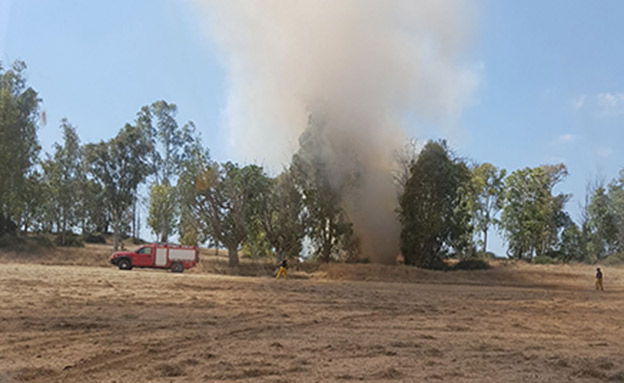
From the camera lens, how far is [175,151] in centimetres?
7325

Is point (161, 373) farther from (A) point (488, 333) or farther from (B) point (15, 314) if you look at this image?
(A) point (488, 333)

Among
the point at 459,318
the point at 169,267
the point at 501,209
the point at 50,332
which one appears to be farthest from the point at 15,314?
the point at 501,209

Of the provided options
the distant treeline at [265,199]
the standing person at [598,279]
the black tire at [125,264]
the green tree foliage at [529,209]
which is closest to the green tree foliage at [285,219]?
the distant treeline at [265,199]

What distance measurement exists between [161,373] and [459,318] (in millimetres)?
11787

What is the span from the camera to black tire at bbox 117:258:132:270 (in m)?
42.1

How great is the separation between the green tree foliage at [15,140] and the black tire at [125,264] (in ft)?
58.7

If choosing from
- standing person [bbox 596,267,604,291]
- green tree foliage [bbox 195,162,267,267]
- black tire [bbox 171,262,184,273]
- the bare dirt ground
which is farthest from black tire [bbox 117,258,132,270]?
standing person [bbox 596,267,604,291]

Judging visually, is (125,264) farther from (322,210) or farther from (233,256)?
(322,210)

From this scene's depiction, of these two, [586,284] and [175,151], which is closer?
[586,284]

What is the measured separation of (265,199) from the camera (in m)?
51.8

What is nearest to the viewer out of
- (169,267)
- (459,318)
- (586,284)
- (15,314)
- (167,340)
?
(167,340)

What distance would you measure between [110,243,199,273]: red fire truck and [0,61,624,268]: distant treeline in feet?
24.9

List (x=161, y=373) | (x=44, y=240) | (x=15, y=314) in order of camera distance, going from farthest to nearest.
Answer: (x=44, y=240), (x=15, y=314), (x=161, y=373)

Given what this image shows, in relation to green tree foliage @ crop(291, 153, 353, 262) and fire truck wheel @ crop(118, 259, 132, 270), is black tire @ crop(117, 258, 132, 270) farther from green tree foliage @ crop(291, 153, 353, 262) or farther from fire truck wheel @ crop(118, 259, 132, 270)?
green tree foliage @ crop(291, 153, 353, 262)
